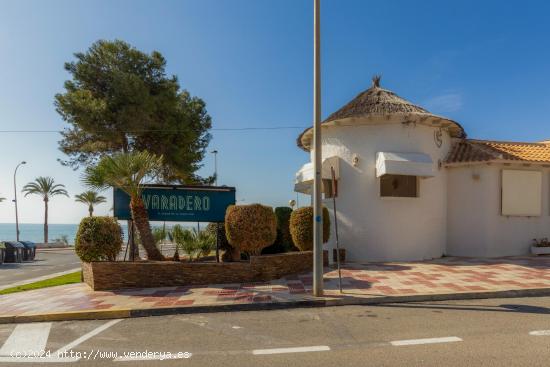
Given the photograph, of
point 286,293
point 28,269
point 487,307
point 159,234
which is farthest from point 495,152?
point 28,269

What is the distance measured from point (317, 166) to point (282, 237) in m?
5.01

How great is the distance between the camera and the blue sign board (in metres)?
10.3

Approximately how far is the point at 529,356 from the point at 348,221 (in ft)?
26.3

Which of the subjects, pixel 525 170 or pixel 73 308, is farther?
pixel 525 170

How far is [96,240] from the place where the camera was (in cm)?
927

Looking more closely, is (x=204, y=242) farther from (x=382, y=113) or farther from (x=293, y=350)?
(x=382, y=113)

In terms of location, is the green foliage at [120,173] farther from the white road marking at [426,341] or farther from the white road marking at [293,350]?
the white road marking at [426,341]

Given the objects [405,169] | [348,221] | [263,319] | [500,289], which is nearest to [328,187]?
[348,221]

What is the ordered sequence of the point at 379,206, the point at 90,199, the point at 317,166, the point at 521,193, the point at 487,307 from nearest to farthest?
the point at 487,307 → the point at 317,166 → the point at 379,206 → the point at 521,193 → the point at 90,199

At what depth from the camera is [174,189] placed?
10375mm

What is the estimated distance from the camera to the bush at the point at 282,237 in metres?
11.8

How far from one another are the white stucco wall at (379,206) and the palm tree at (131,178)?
248 inches

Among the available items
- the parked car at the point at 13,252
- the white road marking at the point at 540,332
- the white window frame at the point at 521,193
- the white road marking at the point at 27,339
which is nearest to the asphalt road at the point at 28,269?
the parked car at the point at 13,252

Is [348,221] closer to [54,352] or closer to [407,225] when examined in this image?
[407,225]
